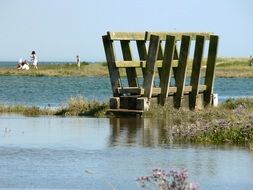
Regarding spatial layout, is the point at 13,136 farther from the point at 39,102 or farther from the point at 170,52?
the point at 39,102

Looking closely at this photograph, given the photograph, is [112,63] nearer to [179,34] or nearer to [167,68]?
[167,68]

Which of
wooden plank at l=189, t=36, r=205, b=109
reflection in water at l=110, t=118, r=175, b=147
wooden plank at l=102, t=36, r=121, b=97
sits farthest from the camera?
wooden plank at l=189, t=36, r=205, b=109

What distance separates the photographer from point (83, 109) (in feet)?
85.7

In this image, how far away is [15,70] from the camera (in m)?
70.4

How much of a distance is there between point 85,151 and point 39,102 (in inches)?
752

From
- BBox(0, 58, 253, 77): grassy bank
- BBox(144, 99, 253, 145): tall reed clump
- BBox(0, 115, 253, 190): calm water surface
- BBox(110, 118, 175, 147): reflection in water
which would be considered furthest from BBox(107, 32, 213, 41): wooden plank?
BBox(0, 58, 253, 77): grassy bank

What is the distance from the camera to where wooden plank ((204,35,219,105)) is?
93.7ft

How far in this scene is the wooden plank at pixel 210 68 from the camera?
2856 cm

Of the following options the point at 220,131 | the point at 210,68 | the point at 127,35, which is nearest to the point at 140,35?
the point at 127,35

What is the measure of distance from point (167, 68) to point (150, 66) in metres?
1.08

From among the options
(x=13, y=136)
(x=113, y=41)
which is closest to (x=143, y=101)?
(x=113, y=41)

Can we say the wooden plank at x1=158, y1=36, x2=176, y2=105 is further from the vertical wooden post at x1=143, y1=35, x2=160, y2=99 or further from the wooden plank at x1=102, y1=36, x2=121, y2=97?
the wooden plank at x1=102, y1=36, x2=121, y2=97

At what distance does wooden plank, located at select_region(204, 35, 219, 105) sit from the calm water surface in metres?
6.60

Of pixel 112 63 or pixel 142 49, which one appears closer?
pixel 112 63
